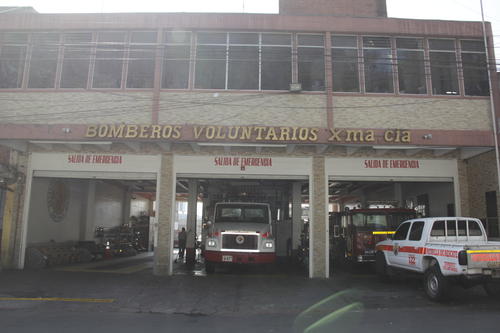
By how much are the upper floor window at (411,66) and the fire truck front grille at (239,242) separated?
25.4ft

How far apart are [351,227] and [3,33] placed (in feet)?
50.4

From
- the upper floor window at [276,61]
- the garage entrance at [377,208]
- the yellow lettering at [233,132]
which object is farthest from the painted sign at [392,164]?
the yellow lettering at [233,132]

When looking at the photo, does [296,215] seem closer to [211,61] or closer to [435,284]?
[211,61]

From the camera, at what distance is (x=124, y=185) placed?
2516cm

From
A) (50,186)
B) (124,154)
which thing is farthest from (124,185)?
(124,154)

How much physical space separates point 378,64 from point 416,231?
6973mm

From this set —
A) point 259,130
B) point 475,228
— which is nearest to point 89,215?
point 259,130

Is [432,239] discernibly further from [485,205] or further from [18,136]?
[18,136]

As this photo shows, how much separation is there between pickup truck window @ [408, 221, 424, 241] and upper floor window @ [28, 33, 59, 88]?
13.3 m

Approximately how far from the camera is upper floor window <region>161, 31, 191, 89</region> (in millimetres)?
14914

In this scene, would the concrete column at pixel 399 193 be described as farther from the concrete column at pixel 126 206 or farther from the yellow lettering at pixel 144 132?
the concrete column at pixel 126 206

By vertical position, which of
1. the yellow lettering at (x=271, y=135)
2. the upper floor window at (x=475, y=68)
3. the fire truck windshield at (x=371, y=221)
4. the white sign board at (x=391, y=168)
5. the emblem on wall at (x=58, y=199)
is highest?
the upper floor window at (x=475, y=68)

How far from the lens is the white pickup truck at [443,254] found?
28.7ft

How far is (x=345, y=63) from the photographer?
595 inches
